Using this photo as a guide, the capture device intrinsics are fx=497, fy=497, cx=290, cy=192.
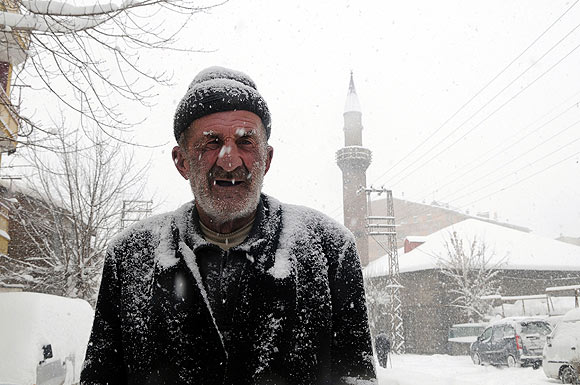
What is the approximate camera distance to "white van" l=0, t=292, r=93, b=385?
5.16 meters

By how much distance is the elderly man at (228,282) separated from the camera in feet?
5.35

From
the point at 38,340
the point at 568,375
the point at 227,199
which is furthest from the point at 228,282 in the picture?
the point at 568,375

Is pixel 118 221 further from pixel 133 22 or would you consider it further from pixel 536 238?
pixel 536 238

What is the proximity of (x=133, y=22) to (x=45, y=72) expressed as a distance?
1.26 m

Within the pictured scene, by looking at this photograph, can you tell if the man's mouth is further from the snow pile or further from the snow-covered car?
the snow pile

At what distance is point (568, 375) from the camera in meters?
10.8

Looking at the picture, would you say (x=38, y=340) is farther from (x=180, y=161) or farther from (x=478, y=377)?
(x=478, y=377)

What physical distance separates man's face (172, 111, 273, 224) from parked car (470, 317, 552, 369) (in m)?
15.5

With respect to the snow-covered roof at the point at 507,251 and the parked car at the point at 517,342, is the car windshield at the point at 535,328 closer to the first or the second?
the parked car at the point at 517,342

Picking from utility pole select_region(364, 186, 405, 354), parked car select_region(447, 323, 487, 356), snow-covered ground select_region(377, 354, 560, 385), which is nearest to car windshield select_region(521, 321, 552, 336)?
snow-covered ground select_region(377, 354, 560, 385)

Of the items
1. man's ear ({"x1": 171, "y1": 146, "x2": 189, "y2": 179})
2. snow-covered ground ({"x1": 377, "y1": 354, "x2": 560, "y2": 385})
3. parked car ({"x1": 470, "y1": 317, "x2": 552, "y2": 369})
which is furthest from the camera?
parked car ({"x1": 470, "y1": 317, "x2": 552, "y2": 369})

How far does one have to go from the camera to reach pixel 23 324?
5.66 metres

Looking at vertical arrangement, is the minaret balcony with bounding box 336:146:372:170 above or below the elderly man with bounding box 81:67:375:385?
above

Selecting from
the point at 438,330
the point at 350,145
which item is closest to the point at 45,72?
the point at 438,330
